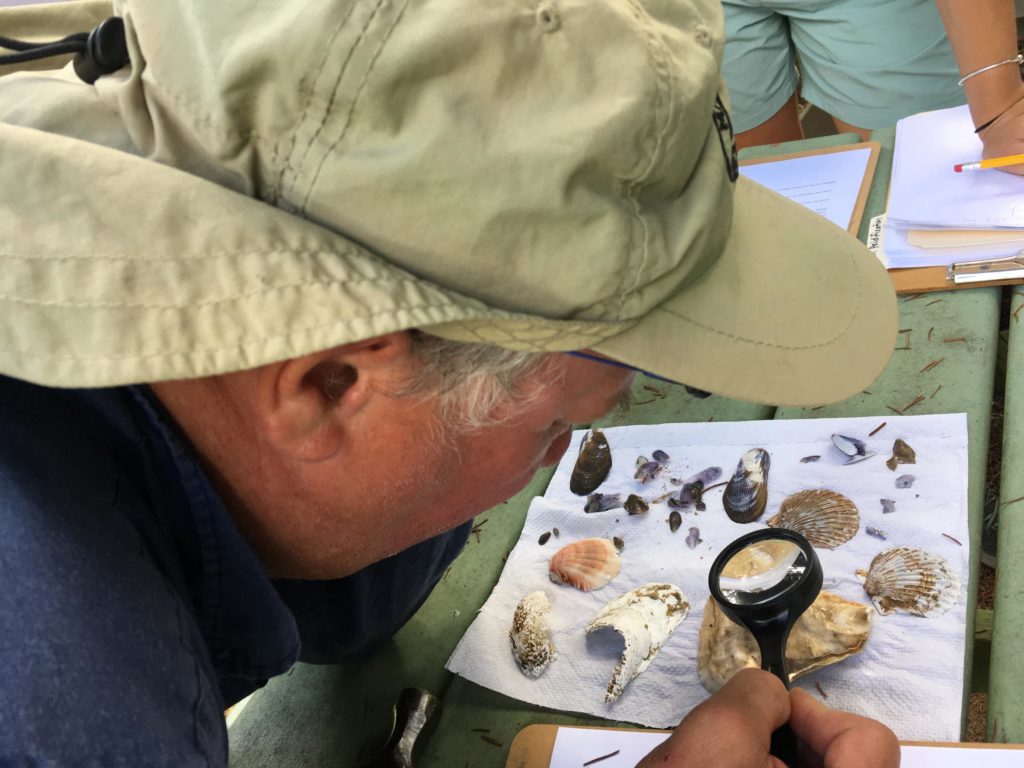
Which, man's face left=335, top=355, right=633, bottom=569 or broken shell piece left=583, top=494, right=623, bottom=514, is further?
broken shell piece left=583, top=494, right=623, bottom=514

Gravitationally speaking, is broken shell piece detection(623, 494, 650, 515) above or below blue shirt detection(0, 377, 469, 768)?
below

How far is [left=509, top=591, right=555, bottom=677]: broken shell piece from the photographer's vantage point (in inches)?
33.9

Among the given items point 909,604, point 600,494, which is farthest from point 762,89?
point 909,604

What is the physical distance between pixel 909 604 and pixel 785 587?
0.12m

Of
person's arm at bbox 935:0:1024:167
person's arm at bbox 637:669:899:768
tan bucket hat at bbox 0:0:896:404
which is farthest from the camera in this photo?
person's arm at bbox 935:0:1024:167

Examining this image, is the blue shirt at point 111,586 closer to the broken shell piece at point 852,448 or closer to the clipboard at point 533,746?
the clipboard at point 533,746

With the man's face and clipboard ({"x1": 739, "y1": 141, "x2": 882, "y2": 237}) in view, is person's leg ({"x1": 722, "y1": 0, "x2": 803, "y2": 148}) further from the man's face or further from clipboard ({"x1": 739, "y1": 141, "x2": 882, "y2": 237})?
the man's face

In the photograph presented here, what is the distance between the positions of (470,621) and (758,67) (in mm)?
1444

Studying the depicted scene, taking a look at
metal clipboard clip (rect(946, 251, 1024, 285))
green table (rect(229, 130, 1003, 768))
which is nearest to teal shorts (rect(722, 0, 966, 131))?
metal clipboard clip (rect(946, 251, 1024, 285))

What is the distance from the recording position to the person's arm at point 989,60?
4.22 ft

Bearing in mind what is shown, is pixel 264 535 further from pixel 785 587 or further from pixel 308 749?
pixel 785 587

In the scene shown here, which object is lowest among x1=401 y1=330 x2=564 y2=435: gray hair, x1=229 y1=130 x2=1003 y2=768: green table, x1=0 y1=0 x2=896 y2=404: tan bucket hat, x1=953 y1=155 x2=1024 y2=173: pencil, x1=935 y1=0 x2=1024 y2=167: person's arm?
x1=229 y1=130 x2=1003 y2=768: green table

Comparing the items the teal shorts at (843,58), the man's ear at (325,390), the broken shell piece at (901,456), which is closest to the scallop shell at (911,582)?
the broken shell piece at (901,456)

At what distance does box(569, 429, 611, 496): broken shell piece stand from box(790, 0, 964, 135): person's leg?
113 cm
